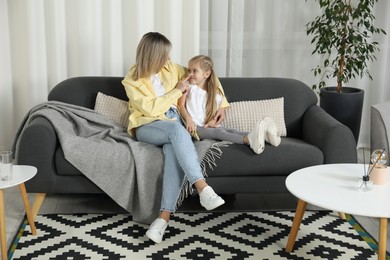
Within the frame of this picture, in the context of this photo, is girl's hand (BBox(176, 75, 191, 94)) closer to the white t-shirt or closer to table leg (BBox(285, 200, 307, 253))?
the white t-shirt

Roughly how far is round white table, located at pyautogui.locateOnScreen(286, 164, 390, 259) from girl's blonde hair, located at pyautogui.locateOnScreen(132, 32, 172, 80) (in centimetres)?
111

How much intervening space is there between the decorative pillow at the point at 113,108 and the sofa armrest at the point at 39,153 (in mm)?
525

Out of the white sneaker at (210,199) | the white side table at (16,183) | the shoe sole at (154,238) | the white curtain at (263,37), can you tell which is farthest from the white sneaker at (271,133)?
the white curtain at (263,37)

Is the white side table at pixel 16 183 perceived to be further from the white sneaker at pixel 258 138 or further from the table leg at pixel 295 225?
the table leg at pixel 295 225

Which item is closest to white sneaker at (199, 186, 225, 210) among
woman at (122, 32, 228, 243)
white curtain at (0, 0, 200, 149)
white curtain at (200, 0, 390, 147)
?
woman at (122, 32, 228, 243)

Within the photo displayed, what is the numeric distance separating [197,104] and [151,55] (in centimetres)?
42

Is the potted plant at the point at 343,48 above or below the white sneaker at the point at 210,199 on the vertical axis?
above

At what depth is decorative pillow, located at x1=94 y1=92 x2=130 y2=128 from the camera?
3.82 metres

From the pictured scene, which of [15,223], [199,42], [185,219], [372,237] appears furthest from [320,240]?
[199,42]

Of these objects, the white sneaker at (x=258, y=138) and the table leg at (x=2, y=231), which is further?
the white sneaker at (x=258, y=138)

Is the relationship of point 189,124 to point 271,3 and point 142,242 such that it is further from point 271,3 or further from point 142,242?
point 271,3

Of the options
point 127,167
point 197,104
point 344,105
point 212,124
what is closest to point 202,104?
point 197,104

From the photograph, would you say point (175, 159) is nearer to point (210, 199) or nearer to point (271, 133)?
point (210, 199)

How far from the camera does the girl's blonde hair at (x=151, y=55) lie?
11.7 ft
